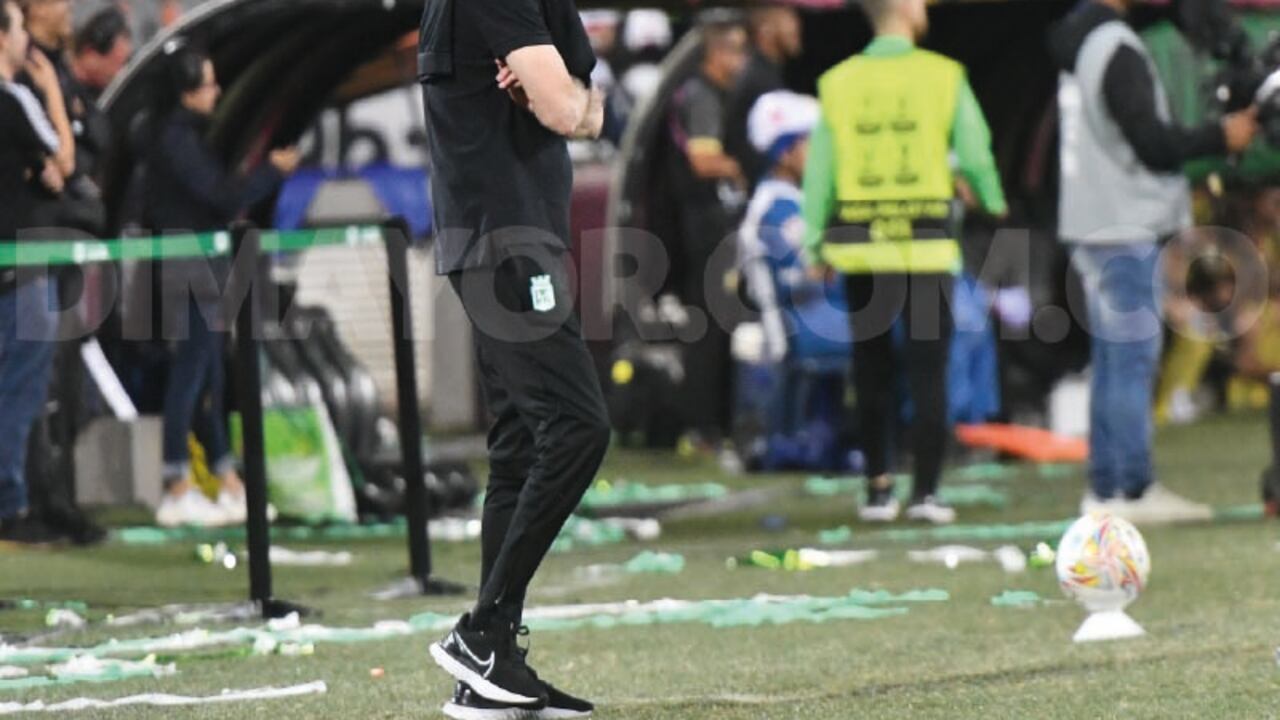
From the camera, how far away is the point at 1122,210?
37.3ft

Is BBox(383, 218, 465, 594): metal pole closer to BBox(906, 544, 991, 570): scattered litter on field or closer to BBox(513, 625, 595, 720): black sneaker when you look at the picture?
BBox(906, 544, 991, 570): scattered litter on field

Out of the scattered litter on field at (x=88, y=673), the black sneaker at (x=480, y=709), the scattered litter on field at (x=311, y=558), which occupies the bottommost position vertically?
the scattered litter on field at (x=311, y=558)

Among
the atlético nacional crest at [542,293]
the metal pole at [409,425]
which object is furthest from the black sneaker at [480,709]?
the metal pole at [409,425]

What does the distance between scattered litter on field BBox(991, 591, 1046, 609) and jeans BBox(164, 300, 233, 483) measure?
196 inches

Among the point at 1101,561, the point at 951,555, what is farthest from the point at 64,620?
the point at 1101,561

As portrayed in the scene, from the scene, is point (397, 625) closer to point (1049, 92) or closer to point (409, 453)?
point (409, 453)

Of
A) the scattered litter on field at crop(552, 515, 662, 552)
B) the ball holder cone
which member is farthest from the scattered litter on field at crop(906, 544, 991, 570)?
the ball holder cone

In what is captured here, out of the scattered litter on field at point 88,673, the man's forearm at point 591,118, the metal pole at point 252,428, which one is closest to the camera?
the man's forearm at point 591,118

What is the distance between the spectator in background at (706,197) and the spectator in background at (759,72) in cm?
9

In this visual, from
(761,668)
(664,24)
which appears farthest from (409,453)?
(664,24)

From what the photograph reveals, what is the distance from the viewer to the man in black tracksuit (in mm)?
6422

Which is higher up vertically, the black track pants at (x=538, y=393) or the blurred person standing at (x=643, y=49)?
the blurred person standing at (x=643, y=49)

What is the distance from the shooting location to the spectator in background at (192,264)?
495 inches

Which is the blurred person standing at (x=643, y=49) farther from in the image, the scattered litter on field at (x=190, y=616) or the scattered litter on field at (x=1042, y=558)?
the scattered litter on field at (x=190, y=616)
